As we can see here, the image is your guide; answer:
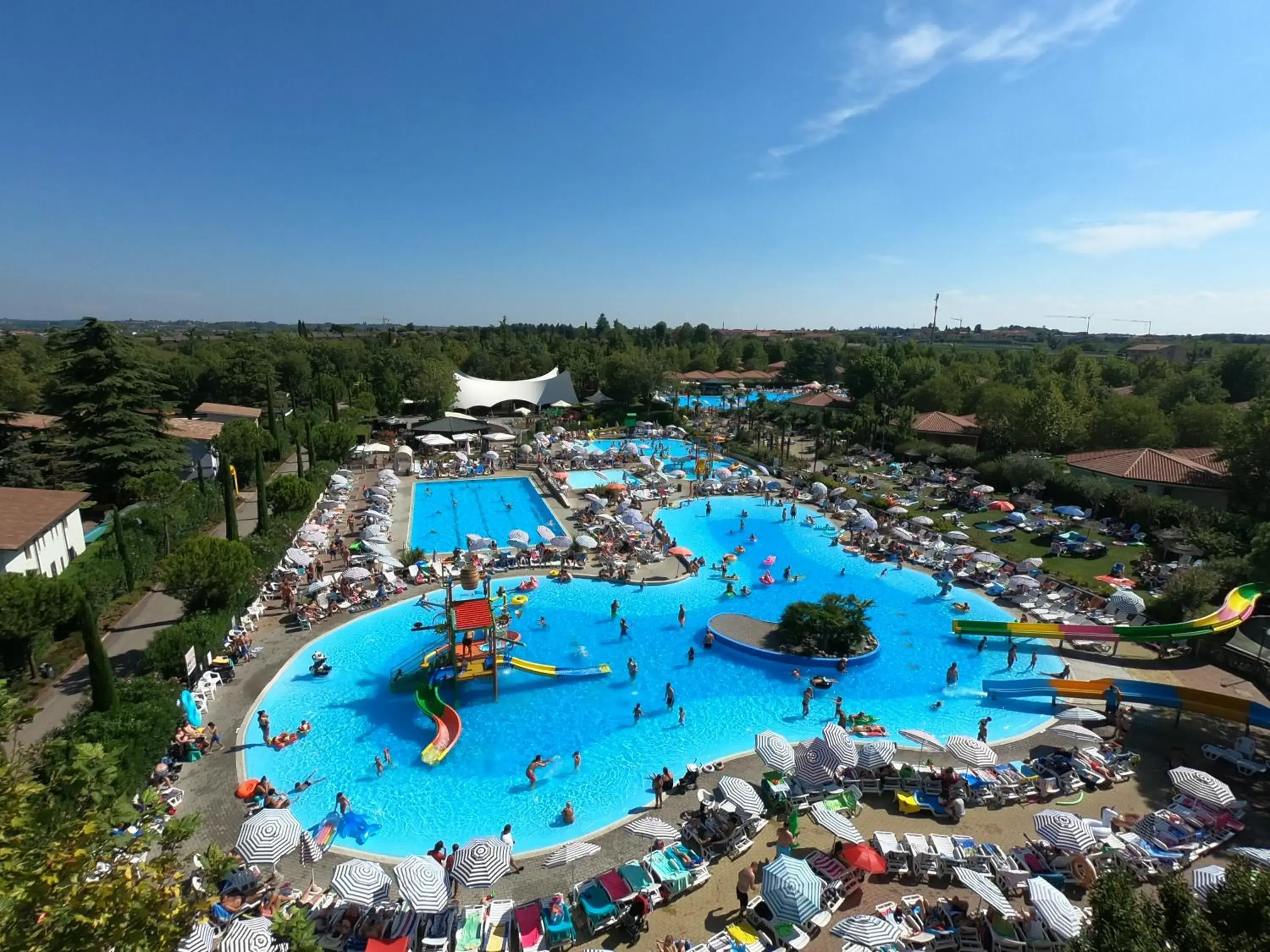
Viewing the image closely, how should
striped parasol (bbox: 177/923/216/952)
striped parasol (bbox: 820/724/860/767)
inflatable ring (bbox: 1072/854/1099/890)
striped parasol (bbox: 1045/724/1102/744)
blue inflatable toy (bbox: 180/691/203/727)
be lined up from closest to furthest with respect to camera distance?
striped parasol (bbox: 177/923/216/952) → inflatable ring (bbox: 1072/854/1099/890) → striped parasol (bbox: 820/724/860/767) → striped parasol (bbox: 1045/724/1102/744) → blue inflatable toy (bbox: 180/691/203/727)

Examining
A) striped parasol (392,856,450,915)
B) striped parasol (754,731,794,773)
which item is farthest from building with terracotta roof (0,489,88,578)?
striped parasol (754,731,794,773)

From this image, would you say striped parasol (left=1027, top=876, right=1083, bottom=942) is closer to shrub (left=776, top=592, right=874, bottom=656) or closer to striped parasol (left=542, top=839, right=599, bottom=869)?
striped parasol (left=542, top=839, right=599, bottom=869)

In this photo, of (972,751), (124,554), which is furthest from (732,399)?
(972,751)

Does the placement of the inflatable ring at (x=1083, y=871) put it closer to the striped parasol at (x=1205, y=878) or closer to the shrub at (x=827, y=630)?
the striped parasol at (x=1205, y=878)

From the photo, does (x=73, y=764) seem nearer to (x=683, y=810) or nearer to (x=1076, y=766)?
(x=683, y=810)

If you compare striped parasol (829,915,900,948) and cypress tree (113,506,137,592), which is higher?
cypress tree (113,506,137,592)

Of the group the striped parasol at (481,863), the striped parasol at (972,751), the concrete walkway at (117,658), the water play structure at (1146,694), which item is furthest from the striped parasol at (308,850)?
the water play structure at (1146,694)
